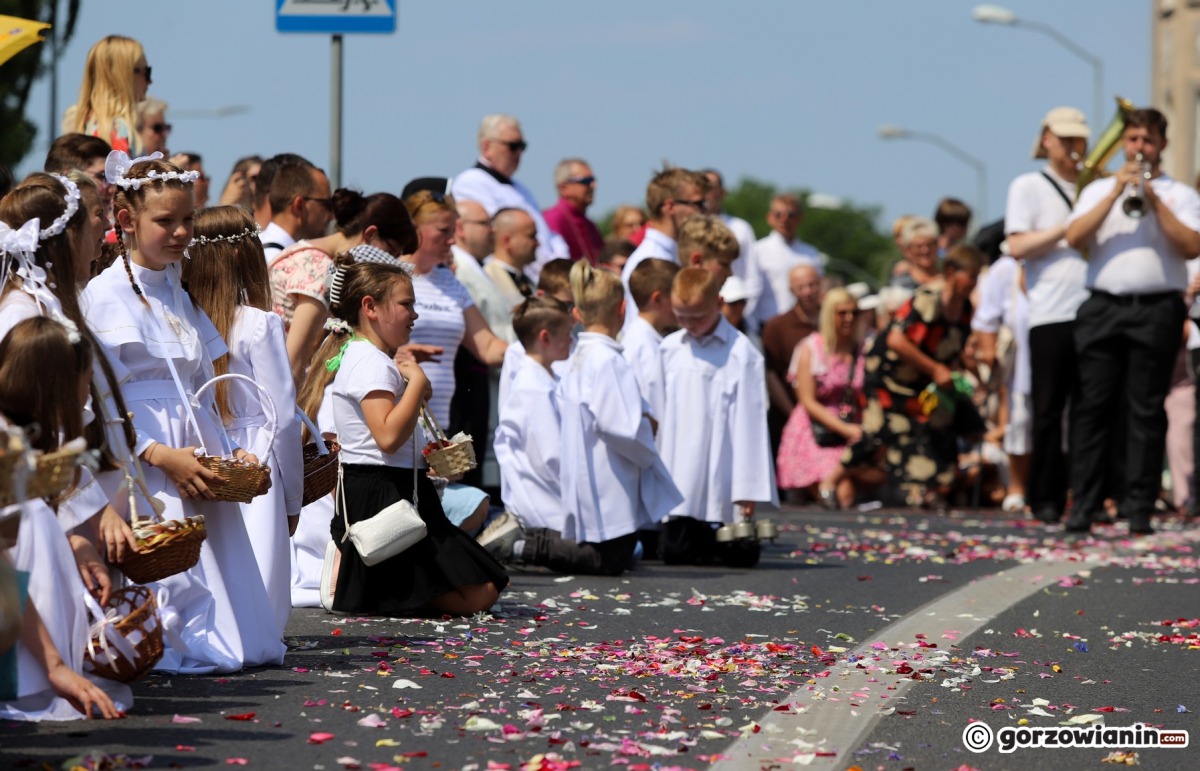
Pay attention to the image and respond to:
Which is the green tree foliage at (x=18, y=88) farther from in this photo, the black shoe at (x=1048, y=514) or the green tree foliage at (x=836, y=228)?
the green tree foliage at (x=836, y=228)

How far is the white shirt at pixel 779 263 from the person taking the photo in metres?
18.2

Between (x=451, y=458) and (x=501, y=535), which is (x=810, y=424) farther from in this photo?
(x=451, y=458)

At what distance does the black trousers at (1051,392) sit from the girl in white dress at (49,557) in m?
9.41

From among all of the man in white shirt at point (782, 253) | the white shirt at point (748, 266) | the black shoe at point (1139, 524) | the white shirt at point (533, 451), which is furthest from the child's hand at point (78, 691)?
the man in white shirt at point (782, 253)

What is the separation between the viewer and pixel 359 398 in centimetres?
846

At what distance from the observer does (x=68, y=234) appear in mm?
6332

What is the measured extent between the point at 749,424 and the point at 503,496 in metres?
1.57

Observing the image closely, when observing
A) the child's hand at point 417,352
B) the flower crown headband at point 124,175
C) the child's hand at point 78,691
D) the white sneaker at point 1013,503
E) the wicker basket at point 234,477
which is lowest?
the white sneaker at point 1013,503

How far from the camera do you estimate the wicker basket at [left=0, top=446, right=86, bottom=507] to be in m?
4.75

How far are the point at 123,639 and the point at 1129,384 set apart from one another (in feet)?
29.7

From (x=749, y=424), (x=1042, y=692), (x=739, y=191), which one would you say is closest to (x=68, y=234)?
(x=1042, y=692)

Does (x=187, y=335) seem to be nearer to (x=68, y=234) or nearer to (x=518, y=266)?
(x=68, y=234)

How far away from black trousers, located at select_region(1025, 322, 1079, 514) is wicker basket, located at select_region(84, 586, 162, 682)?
9.25m

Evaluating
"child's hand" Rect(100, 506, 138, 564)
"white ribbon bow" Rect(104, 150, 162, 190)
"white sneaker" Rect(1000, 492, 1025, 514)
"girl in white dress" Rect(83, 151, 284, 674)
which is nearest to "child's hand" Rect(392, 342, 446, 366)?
"girl in white dress" Rect(83, 151, 284, 674)
